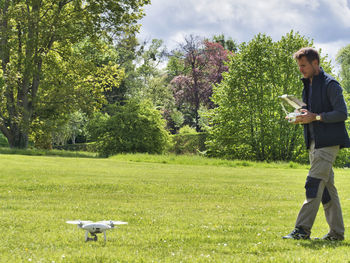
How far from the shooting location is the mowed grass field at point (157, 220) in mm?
4352

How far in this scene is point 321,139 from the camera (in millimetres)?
5086

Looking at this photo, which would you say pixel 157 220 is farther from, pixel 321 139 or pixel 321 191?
pixel 321 139

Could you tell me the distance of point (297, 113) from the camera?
5.18 meters

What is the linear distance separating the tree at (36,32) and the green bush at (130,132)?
4985mm

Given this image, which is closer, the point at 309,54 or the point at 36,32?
the point at 309,54

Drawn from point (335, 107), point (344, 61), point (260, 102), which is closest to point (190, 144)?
point (260, 102)

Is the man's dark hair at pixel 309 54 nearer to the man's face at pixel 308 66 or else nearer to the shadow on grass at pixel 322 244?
the man's face at pixel 308 66

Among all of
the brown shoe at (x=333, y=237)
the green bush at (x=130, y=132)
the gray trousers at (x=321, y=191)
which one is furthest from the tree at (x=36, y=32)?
the brown shoe at (x=333, y=237)

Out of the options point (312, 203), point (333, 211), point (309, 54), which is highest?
point (309, 54)

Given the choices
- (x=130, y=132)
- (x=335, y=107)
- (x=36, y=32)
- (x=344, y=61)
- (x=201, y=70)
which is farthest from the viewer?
(x=344, y=61)

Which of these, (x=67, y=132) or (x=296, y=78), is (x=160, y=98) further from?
(x=296, y=78)

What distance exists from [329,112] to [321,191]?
0.98 metres

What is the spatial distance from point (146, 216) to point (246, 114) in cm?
2147

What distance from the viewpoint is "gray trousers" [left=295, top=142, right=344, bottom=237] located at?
5074mm
